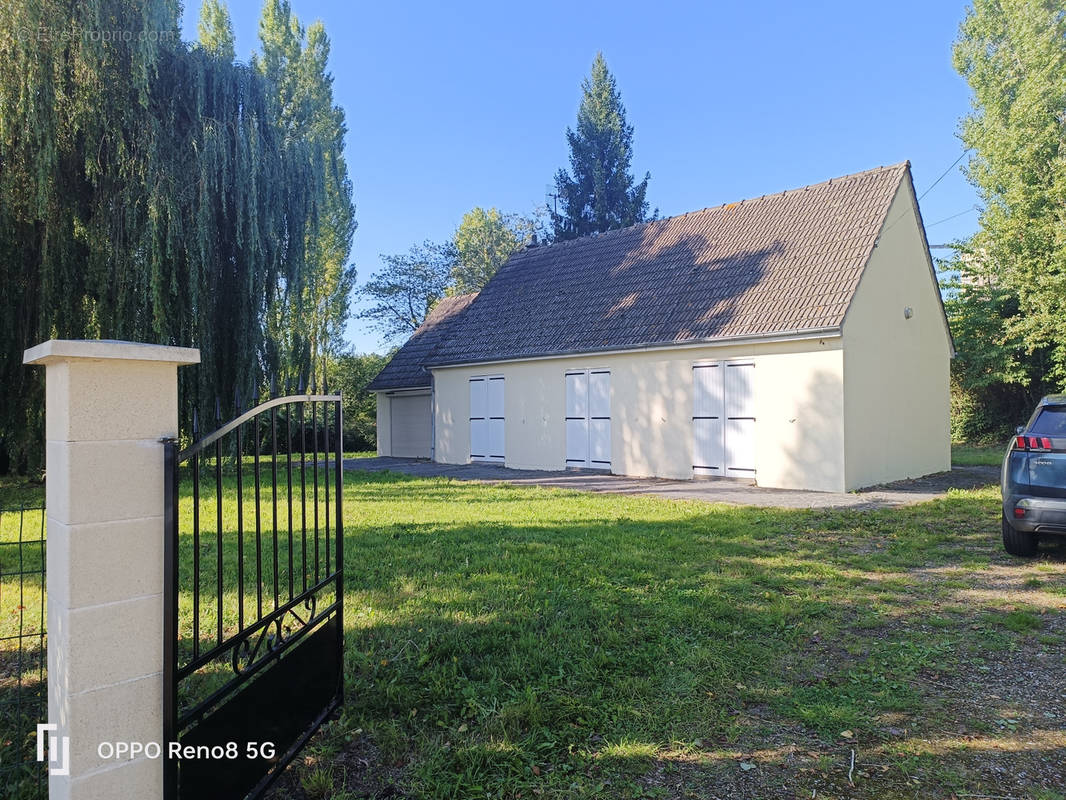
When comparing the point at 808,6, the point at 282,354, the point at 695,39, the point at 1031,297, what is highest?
the point at 695,39

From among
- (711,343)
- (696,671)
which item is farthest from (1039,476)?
(711,343)

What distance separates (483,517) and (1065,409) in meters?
6.25

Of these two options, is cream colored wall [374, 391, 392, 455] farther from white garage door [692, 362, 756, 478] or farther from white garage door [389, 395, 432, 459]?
white garage door [692, 362, 756, 478]

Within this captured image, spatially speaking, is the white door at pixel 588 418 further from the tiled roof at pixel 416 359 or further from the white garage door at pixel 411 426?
the white garage door at pixel 411 426

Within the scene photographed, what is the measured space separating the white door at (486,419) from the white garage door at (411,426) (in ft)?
11.9

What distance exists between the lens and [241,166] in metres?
9.17

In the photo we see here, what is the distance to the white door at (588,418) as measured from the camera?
44.5 ft

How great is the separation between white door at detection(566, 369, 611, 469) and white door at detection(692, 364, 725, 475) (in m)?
2.02

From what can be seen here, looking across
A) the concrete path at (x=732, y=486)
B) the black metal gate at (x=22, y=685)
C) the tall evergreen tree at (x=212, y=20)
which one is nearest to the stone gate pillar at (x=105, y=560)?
the black metal gate at (x=22, y=685)

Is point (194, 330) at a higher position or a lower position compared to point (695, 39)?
lower

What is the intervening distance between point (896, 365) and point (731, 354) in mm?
3305

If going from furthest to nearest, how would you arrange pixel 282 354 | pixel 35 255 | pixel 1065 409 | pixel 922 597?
1. pixel 282 354
2. pixel 35 255
3. pixel 1065 409
4. pixel 922 597

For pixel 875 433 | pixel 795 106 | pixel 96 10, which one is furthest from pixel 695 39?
pixel 96 10

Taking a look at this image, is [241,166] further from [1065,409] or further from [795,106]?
[795,106]
